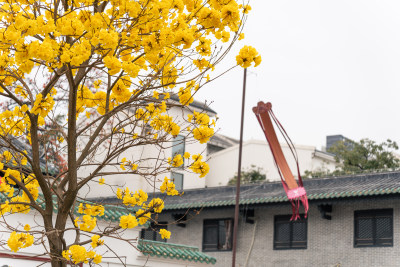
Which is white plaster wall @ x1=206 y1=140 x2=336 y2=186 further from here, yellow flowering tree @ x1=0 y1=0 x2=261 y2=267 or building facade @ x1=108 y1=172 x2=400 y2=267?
yellow flowering tree @ x1=0 y1=0 x2=261 y2=267

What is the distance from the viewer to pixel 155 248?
1549 centimetres

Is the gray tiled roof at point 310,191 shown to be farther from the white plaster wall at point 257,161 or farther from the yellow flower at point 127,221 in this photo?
the yellow flower at point 127,221

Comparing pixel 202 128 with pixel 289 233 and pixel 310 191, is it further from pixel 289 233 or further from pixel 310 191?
pixel 289 233

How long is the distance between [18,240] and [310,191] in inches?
672

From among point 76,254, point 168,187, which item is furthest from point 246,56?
point 76,254

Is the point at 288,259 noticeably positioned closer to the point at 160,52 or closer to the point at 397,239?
the point at 397,239

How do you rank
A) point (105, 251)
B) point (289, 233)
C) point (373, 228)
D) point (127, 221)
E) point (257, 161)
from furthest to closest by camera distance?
point (257, 161) < point (289, 233) < point (373, 228) < point (105, 251) < point (127, 221)

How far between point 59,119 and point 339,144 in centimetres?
1327

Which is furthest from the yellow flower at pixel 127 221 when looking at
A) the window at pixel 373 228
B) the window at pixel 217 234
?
the window at pixel 217 234

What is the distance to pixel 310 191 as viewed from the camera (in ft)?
71.8

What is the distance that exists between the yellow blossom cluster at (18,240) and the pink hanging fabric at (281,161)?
1481cm

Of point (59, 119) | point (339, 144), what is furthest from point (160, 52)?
point (339, 144)

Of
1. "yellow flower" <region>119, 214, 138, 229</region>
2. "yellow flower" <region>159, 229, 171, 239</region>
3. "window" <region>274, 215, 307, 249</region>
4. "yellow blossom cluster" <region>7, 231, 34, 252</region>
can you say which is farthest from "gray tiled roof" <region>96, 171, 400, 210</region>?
"yellow blossom cluster" <region>7, 231, 34, 252</region>

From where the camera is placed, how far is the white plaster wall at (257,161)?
117 feet
